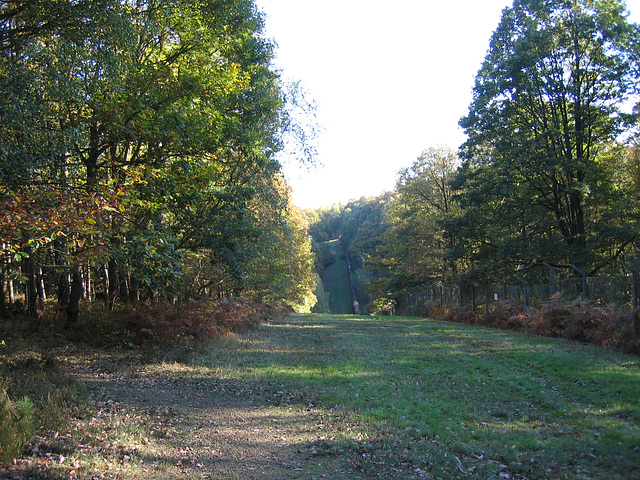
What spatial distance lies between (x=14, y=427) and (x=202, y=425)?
2514 millimetres

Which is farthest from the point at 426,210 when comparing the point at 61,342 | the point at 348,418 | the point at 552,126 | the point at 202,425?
the point at 202,425

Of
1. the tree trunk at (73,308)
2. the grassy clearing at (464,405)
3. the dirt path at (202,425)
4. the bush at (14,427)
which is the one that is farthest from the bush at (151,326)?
the bush at (14,427)

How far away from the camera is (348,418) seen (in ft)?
21.9

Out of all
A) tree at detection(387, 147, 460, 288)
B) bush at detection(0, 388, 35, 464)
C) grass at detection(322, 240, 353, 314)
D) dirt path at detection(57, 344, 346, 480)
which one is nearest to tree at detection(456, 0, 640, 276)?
tree at detection(387, 147, 460, 288)

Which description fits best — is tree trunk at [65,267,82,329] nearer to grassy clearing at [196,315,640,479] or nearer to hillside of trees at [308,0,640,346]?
grassy clearing at [196,315,640,479]

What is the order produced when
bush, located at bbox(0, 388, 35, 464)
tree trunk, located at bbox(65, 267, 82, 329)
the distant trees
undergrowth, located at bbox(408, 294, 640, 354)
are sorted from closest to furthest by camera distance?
bush, located at bbox(0, 388, 35, 464) < the distant trees < undergrowth, located at bbox(408, 294, 640, 354) < tree trunk, located at bbox(65, 267, 82, 329)

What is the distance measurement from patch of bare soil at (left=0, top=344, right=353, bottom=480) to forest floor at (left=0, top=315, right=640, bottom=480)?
23 millimetres

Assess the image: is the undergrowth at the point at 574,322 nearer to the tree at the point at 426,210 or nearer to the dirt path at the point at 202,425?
the dirt path at the point at 202,425

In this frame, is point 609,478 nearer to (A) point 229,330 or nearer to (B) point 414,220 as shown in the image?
(A) point 229,330

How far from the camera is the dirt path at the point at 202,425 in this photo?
4895 mm

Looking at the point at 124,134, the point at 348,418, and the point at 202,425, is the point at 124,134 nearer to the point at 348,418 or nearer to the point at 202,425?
the point at 202,425

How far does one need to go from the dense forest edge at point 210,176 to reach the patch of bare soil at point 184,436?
0.61 m

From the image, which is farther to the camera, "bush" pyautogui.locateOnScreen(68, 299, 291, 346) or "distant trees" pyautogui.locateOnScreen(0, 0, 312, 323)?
"bush" pyautogui.locateOnScreen(68, 299, 291, 346)

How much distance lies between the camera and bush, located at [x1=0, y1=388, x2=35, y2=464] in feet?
14.4
